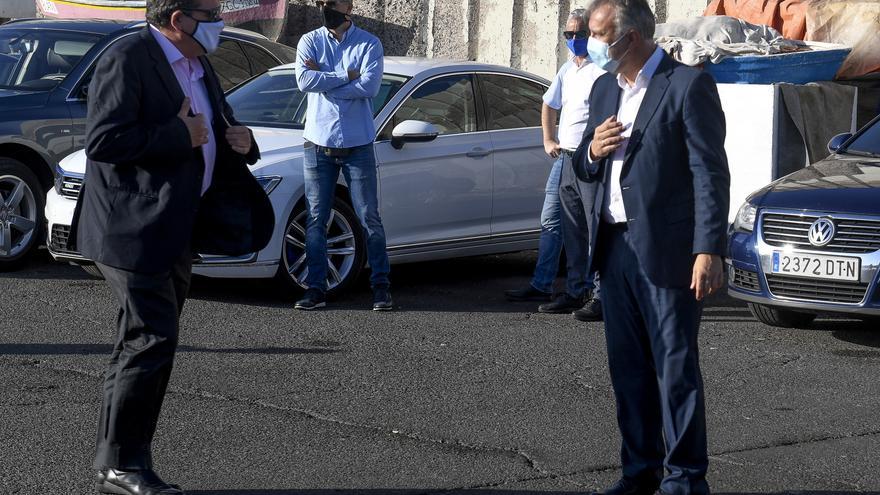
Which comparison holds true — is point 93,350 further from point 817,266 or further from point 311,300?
point 817,266

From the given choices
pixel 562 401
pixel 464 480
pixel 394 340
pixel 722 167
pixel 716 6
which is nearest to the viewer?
pixel 722 167

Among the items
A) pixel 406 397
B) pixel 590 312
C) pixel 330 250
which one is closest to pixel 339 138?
pixel 330 250

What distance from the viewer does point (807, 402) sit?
21.6 ft

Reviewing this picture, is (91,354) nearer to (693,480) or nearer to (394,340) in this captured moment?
(394,340)

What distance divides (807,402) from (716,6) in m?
7.65

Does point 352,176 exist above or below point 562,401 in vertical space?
above

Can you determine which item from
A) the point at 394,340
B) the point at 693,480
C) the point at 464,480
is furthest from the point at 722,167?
the point at 394,340

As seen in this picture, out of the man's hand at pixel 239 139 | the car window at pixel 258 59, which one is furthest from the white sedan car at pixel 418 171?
the man's hand at pixel 239 139

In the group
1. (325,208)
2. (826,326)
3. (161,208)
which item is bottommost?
(826,326)

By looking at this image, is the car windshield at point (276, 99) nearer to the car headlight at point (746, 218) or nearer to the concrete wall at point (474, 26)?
the car headlight at point (746, 218)

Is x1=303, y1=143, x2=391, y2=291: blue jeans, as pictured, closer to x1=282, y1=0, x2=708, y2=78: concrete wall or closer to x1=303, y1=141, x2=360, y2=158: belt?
x1=303, y1=141, x2=360, y2=158: belt

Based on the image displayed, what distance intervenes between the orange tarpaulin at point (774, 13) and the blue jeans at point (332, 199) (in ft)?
18.5

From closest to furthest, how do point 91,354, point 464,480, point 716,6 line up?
point 464,480
point 91,354
point 716,6

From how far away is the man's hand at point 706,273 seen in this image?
14.7 ft
